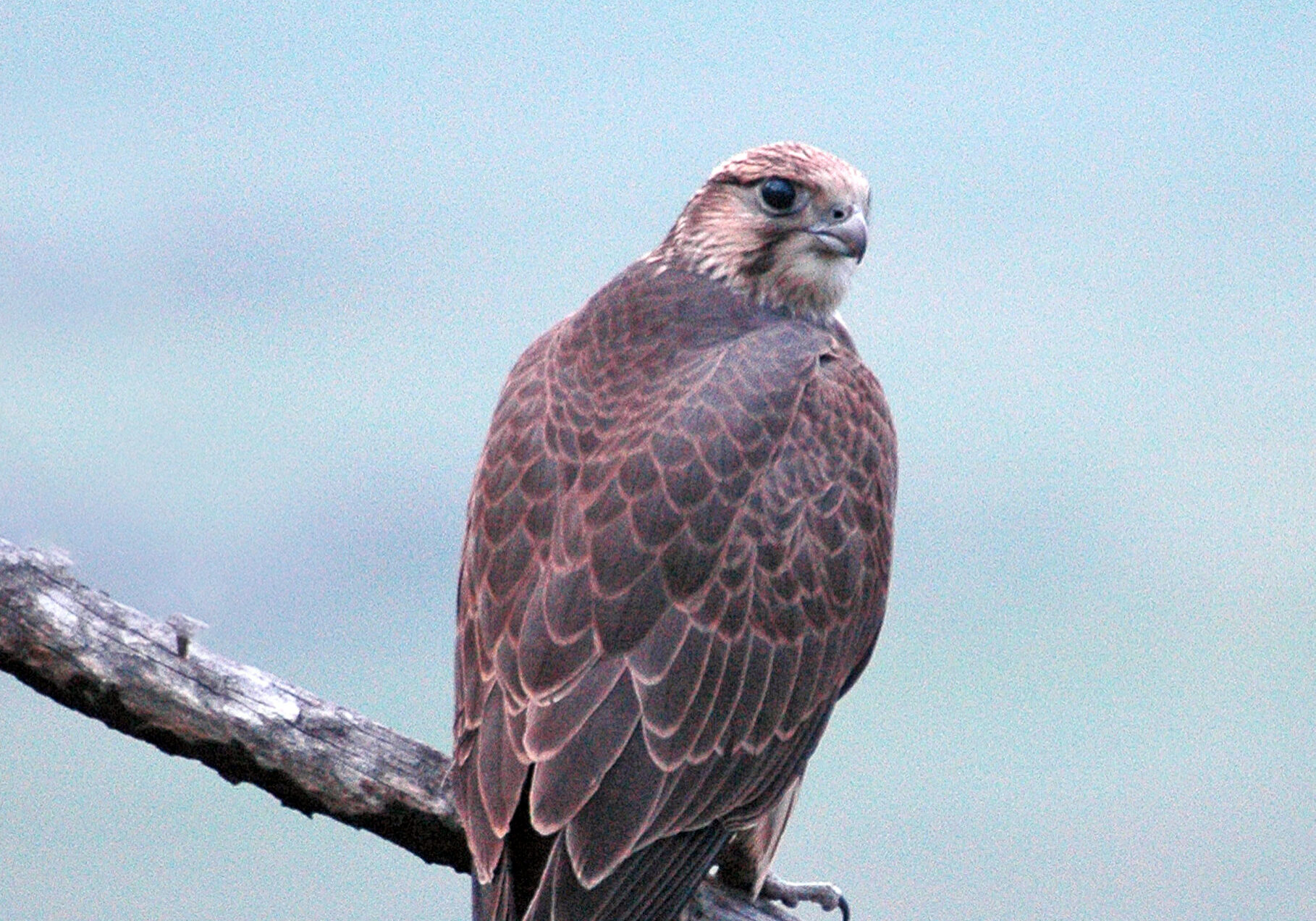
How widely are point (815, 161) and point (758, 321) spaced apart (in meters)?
0.40

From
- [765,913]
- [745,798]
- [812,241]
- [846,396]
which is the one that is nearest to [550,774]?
[745,798]

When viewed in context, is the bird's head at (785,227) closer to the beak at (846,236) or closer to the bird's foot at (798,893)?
the beak at (846,236)

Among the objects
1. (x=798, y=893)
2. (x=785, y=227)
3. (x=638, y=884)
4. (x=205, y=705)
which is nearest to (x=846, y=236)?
(x=785, y=227)

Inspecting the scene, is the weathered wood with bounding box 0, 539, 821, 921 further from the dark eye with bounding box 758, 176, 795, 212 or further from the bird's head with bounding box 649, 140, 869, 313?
the dark eye with bounding box 758, 176, 795, 212

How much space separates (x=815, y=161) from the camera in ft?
16.0

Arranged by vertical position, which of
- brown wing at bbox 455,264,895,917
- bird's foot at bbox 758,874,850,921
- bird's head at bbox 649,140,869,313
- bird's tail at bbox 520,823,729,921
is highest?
bird's head at bbox 649,140,869,313

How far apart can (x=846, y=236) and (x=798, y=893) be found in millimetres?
1506

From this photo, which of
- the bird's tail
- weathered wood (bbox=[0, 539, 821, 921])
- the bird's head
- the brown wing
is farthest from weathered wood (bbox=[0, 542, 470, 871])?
the bird's head

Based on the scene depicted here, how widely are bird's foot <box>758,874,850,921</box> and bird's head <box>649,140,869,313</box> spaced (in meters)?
1.34

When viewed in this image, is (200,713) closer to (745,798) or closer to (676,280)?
(745,798)

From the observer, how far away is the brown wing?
13.2ft

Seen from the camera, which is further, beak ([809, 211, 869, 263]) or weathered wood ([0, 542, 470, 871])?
beak ([809, 211, 869, 263])

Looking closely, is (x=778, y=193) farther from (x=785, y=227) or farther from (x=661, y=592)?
(x=661, y=592)

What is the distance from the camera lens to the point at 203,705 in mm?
4297
